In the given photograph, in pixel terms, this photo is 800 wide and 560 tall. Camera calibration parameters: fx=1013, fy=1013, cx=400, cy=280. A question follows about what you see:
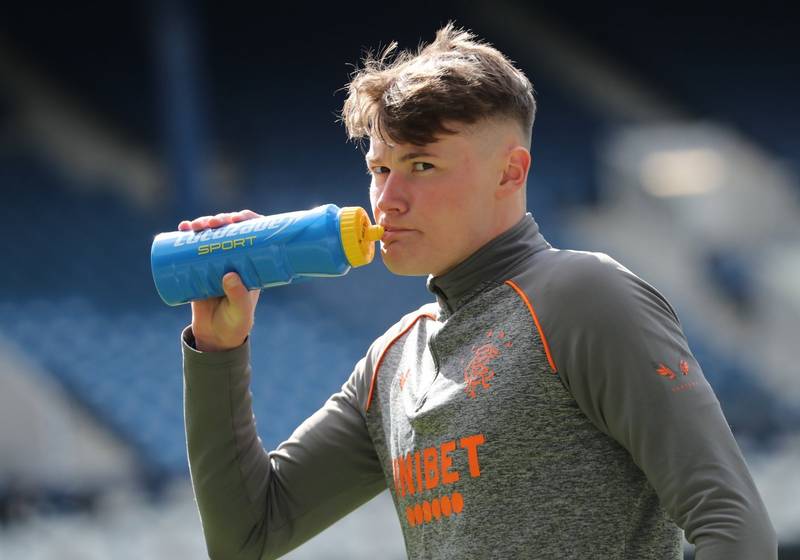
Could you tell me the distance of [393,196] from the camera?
102 centimetres

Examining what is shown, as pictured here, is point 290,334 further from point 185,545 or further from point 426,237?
point 426,237

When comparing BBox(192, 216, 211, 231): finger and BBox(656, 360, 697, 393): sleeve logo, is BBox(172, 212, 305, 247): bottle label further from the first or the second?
BBox(656, 360, 697, 393): sleeve logo

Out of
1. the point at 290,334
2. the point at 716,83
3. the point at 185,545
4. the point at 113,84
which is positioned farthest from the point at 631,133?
the point at 185,545

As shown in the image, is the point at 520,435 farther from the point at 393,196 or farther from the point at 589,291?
the point at 393,196

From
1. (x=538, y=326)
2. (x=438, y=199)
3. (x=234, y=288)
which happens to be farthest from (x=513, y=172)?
(x=234, y=288)

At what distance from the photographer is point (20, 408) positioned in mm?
4094

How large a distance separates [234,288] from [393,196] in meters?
0.19

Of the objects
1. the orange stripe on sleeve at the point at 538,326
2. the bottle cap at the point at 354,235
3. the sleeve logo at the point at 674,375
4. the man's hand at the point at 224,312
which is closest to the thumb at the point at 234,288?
the man's hand at the point at 224,312

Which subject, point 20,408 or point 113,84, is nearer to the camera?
point 20,408

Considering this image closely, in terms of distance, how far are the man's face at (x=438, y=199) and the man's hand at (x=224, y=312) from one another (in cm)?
15

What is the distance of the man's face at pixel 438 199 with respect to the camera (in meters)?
1.01

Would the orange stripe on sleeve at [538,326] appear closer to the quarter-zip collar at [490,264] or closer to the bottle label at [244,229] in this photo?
the quarter-zip collar at [490,264]

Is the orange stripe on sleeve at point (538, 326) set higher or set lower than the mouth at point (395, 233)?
lower

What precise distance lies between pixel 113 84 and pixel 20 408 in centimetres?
163
